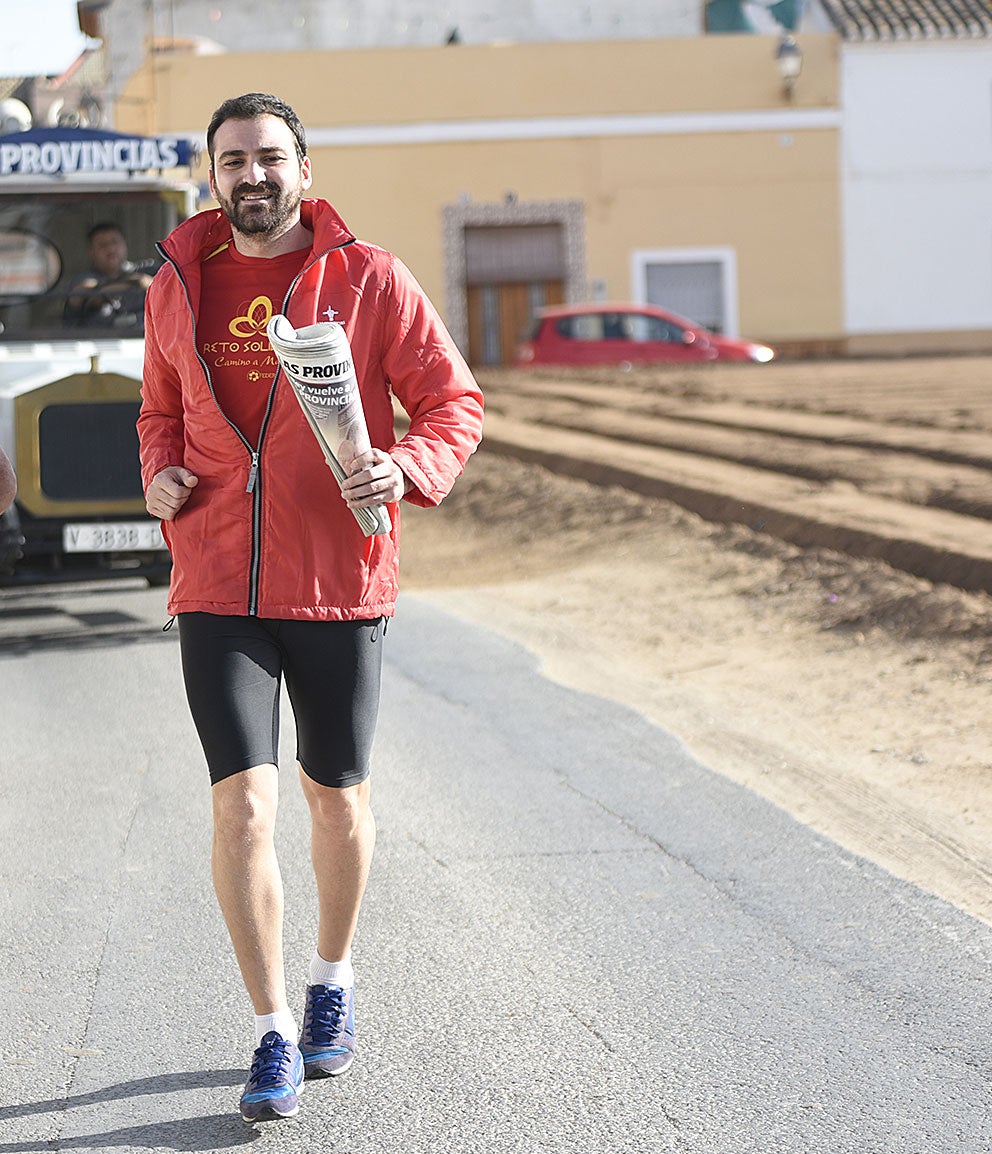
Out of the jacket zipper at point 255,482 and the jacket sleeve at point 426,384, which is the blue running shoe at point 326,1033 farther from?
the jacket sleeve at point 426,384

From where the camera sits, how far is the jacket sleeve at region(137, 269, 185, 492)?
3.98 metres

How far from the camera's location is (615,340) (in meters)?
31.0

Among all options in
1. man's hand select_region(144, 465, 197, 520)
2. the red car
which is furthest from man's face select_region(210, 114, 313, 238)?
the red car

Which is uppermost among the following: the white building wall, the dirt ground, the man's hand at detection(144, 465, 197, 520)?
the white building wall

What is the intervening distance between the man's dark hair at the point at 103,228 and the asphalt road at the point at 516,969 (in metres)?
4.52

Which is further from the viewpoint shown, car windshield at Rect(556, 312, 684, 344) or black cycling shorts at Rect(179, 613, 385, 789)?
car windshield at Rect(556, 312, 684, 344)

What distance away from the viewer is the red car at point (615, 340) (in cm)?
3080

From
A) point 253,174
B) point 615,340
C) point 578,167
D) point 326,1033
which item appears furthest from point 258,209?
point 578,167

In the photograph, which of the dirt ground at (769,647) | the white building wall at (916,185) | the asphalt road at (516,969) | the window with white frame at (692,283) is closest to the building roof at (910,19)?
the white building wall at (916,185)

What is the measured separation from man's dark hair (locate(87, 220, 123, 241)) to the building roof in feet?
90.8

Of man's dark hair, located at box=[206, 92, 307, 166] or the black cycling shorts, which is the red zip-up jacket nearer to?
the black cycling shorts

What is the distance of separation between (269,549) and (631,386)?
2095 centimetres

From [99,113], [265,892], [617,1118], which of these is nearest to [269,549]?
[265,892]

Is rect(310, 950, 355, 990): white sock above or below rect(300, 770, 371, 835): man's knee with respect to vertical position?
below
